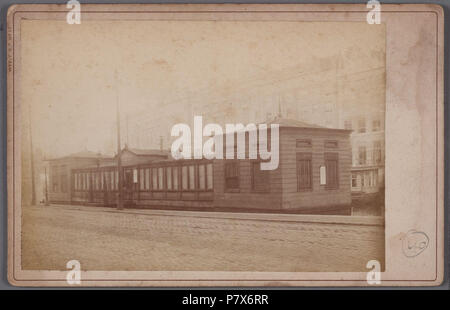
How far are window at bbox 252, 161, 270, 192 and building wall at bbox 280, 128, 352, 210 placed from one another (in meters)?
0.14

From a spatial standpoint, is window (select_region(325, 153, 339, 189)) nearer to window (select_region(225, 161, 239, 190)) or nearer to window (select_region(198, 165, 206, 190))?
window (select_region(225, 161, 239, 190))

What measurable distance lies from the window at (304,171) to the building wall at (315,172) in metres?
0.03

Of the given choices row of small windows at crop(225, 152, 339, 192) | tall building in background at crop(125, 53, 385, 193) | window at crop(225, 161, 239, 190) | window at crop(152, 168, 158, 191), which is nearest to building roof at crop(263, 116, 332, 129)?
tall building in background at crop(125, 53, 385, 193)

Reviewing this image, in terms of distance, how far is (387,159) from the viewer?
4.09 m

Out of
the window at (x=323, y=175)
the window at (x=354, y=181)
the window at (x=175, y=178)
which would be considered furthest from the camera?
the window at (x=175, y=178)

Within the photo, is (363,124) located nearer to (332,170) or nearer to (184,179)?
(332,170)

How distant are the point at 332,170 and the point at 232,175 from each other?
2.87 ft

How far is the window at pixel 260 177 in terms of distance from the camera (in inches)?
166

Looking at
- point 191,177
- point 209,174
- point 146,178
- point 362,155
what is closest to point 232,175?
point 209,174

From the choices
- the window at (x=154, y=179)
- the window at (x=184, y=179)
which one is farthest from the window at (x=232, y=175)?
the window at (x=154, y=179)

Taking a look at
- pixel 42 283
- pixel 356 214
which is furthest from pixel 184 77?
pixel 42 283

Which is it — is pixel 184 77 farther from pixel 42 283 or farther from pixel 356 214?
pixel 42 283

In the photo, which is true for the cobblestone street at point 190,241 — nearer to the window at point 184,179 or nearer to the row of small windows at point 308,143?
Answer: the window at point 184,179

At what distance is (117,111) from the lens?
420cm
